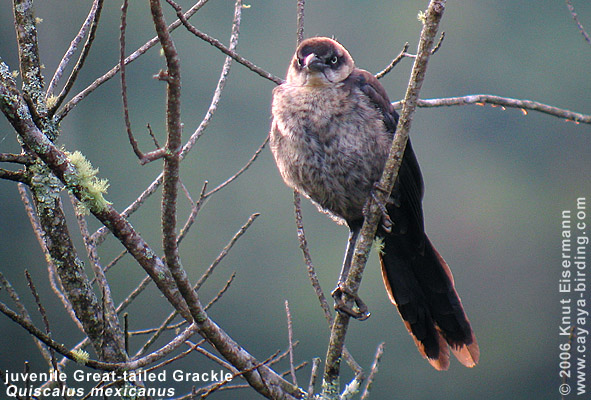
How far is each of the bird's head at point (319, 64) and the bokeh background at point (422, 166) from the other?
51.4 feet

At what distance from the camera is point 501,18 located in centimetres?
3238

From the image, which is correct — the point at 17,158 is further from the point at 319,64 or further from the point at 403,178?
the point at 403,178

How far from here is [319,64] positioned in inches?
144

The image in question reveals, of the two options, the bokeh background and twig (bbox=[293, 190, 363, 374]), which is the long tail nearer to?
twig (bbox=[293, 190, 363, 374])

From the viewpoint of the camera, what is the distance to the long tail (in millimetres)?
3725

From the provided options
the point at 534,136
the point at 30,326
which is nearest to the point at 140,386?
the point at 30,326

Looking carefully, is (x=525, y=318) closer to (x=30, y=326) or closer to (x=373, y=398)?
(x=373, y=398)

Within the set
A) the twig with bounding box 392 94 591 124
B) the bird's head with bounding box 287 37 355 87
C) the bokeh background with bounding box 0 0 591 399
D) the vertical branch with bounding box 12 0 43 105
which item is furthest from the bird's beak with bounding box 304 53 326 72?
the bokeh background with bounding box 0 0 591 399

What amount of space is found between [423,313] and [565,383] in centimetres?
105

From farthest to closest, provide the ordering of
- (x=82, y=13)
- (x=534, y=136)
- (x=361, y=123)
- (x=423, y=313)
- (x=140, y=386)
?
(x=534, y=136) < (x=82, y=13) < (x=423, y=313) < (x=361, y=123) < (x=140, y=386)

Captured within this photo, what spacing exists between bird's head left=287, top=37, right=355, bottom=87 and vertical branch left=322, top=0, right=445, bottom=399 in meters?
0.99

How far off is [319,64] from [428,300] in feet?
4.94

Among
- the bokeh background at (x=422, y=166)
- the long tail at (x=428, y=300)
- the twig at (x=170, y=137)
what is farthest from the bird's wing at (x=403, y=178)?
the bokeh background at (x=422, y=166)

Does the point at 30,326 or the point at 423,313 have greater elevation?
the point at 423,313
